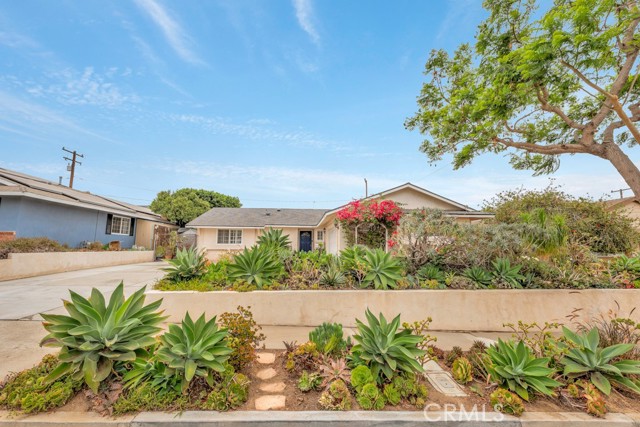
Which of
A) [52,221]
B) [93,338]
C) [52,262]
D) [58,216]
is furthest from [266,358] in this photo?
[58,216]

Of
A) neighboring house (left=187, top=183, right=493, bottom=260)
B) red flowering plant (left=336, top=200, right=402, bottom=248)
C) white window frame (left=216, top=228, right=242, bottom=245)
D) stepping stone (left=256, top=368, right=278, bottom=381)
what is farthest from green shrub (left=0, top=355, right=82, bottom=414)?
white window frame (left=216, top=228, right=242, bottom=245)

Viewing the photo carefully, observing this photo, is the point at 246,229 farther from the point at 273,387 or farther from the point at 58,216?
the point at 273,387

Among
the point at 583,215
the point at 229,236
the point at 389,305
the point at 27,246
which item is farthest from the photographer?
the point at 229,236

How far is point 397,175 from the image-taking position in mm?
18172

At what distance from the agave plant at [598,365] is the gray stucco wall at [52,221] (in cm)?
1834

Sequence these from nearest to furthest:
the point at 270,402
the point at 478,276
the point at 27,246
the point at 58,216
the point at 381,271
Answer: the point at 270,402
the point at 381,271
the point at 478,276
the point at 27,246
the point at 58,216

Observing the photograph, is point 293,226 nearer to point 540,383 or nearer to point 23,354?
point 23,354

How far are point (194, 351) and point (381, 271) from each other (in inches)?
146

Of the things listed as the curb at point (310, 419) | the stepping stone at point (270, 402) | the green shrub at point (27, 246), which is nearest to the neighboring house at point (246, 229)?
the green shrub at point (27, 246)

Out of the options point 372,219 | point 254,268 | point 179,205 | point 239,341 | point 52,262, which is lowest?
point 239,341

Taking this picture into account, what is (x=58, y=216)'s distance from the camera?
535 inches

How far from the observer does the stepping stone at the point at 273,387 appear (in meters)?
2.67

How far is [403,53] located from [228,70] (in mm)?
7045

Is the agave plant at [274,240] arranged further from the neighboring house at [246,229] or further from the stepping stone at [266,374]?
the neighboring house at [246,229]
